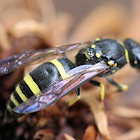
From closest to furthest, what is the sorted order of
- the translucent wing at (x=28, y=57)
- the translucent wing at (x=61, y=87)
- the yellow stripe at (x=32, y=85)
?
the translucent wing at (x=61, y=87)
the yellow stripe at (x=32, y=85)
the translucent wing at (x=28, y=57)

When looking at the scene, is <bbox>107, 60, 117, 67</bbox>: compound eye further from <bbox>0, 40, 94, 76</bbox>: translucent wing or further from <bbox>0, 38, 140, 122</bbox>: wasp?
<bbox>0, 40, 94, 76</bbox>: translucent wing

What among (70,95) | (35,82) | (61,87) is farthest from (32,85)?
(70,95)

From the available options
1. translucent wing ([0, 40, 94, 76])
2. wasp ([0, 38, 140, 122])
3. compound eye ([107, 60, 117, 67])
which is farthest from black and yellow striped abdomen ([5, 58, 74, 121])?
compound eye ([107, 60, 117, 67])

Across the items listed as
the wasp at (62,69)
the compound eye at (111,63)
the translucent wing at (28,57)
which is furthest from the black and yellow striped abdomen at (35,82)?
the compound eye at (111,63)

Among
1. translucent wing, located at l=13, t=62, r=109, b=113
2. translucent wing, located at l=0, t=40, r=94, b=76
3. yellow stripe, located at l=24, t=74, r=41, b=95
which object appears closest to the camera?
translucent wing, located at l=13, t=62, r=109, b=113

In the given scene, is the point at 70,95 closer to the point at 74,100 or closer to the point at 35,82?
the point at 74,100

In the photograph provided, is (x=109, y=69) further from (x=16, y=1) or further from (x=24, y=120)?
(x=16, y=1)

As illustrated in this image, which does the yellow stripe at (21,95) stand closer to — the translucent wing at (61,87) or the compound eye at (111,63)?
the translucent wing at (61,87)
